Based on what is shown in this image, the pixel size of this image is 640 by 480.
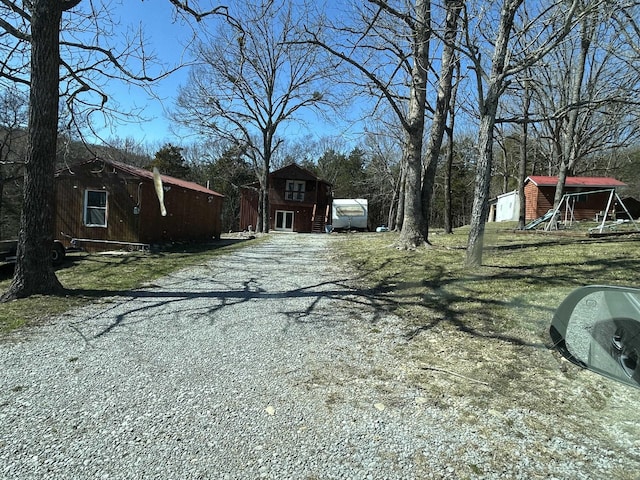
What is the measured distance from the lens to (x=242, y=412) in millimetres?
2822

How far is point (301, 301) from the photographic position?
603cm

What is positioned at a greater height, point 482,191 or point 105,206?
point 482,191

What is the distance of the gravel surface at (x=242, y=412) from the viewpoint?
2217 millimetres

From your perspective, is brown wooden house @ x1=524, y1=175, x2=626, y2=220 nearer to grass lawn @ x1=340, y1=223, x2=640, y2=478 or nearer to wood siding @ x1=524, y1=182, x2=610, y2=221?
wood siding @ x1=524, y1=182, x2=610, y2=221

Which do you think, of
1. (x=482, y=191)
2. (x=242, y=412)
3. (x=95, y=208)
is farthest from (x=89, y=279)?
(x=482, y=191)

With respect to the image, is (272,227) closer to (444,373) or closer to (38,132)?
(38,132)

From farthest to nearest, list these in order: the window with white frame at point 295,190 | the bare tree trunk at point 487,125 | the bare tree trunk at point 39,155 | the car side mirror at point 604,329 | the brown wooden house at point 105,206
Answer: the window with white frame at point 295,190
the brown wooden house at point 105,206
the bare tree trunk at point 487,125
the bare tree trunk at point 39,155
the car side mirror at point 604,329

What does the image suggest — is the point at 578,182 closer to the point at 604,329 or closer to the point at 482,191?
the point at 482,191

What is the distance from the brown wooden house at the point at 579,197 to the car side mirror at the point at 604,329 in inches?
1112

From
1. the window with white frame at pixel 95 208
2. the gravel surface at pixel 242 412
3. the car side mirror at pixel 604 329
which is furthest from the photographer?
the window with white frame at pixel 95 208

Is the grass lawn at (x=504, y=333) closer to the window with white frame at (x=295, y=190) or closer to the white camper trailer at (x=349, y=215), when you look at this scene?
the white camper trailer at (x=349, y=215)

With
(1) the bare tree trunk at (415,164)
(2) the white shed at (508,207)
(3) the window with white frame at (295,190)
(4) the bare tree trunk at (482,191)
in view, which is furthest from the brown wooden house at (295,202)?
(4) the bare tree trunk at (482,191)

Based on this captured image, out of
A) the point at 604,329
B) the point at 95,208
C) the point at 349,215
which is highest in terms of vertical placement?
the point at 349,215

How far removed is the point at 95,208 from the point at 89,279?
6.95 m
